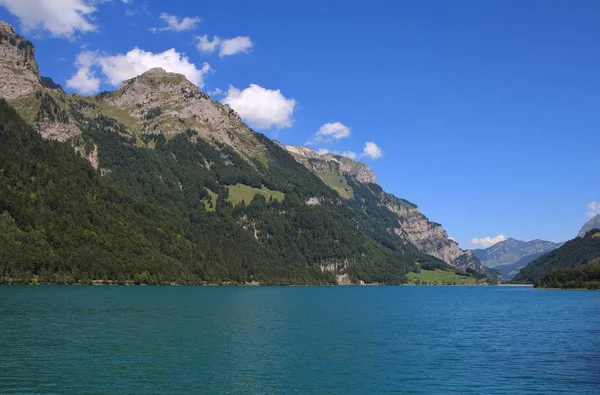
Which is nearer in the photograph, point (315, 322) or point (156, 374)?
point (156, 374)

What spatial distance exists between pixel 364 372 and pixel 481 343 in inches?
1314

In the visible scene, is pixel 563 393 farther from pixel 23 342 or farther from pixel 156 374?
pixel 23 342

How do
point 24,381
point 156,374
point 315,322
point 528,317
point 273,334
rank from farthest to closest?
point 528,317, point 315,322, point 273,334, point 156,374, point 24,381

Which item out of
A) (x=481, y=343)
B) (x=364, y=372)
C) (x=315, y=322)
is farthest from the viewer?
(x=315, y=322)

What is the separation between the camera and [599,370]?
62.6 m

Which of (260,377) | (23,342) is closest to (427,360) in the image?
(260,377)

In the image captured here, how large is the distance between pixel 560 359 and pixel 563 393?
21.1 m

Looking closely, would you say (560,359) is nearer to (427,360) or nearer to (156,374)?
(427,360)

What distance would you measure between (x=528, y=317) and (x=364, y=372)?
93.8m

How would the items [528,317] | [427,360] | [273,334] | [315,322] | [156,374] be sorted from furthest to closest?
A: [528,317] → [315,322] → [273,334] → [427,360] → [156,374]

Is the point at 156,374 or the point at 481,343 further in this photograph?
the point at 481,343

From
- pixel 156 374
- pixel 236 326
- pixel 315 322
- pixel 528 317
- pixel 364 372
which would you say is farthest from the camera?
pixel 528 317

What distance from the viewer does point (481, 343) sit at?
282ft

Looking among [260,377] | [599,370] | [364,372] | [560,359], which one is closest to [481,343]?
[560,359]
